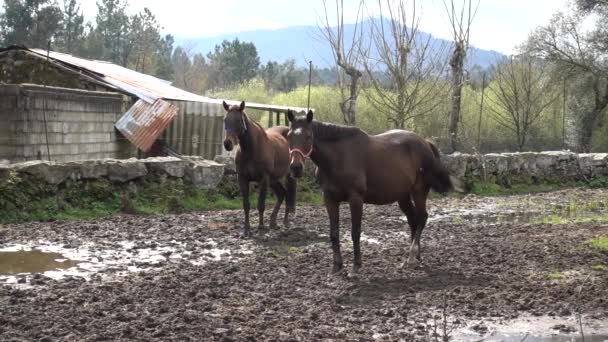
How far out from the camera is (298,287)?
6.75 metres

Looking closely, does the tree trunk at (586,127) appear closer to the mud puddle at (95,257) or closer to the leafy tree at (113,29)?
the mud puddle at (95,257)

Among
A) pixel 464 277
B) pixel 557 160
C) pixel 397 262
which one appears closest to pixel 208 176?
pixel 397 262

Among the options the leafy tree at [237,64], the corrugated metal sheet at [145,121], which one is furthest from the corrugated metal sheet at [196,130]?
the leafy tree at [237,64]

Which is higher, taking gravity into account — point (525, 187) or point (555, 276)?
point (555, 276)

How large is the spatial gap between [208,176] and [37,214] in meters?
3.54

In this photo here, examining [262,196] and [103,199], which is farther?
[103,199]

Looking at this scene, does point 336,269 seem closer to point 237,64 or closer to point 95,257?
point 95,257

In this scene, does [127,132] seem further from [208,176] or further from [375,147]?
[375,147]

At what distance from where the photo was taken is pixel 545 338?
204 inches

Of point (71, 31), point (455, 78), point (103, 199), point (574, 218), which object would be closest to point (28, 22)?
point (71, 31)

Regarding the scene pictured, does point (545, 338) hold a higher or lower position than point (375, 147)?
lower

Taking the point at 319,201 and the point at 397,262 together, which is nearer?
the point at 397,262

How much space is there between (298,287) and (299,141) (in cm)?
148

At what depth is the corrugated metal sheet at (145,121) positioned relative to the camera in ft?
56.0
